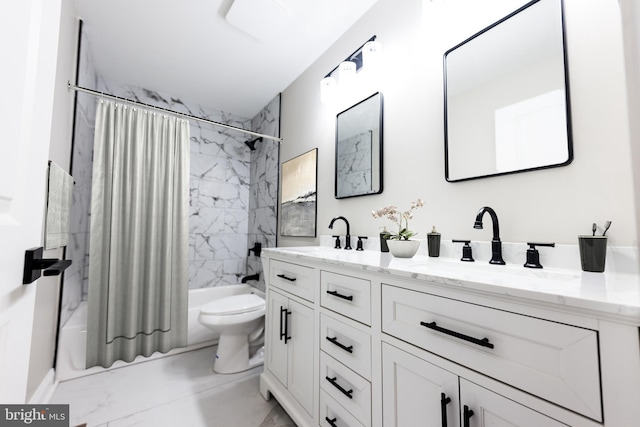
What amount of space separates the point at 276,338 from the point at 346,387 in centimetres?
61

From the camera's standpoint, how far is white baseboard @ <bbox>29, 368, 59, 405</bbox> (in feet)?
4.83

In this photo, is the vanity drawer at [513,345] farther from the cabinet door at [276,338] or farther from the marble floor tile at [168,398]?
the marble floor tile at [168,398]

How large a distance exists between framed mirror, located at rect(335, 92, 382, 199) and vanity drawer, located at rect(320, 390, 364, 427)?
109cm

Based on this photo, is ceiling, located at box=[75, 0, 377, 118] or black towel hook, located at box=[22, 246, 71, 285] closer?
black towel hook, located at box=[22, 246, 71, 285]

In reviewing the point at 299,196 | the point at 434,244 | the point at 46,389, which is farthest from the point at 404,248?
the point at 46,389

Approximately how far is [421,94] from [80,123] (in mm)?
2519

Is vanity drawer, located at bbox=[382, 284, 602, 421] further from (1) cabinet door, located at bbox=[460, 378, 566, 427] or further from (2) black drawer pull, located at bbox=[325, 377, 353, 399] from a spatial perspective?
(2) black drawer pull, located at bbox=[325, 377, 353, 399]

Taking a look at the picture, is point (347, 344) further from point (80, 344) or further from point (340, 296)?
point (80, 344)

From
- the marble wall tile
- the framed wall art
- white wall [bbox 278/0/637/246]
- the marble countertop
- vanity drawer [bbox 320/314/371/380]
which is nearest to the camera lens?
the marble countertop

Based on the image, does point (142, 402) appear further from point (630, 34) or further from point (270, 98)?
point (270, 98)

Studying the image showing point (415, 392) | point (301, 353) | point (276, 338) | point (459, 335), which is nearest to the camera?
point (459, 335)

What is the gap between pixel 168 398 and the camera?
1.63m

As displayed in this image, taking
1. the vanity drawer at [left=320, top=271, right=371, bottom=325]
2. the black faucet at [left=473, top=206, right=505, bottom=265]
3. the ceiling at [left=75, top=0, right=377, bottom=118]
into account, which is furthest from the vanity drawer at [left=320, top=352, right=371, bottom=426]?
the ceiling at [left=75, top=0, right=377, bottom=118]

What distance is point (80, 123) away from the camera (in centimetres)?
208
